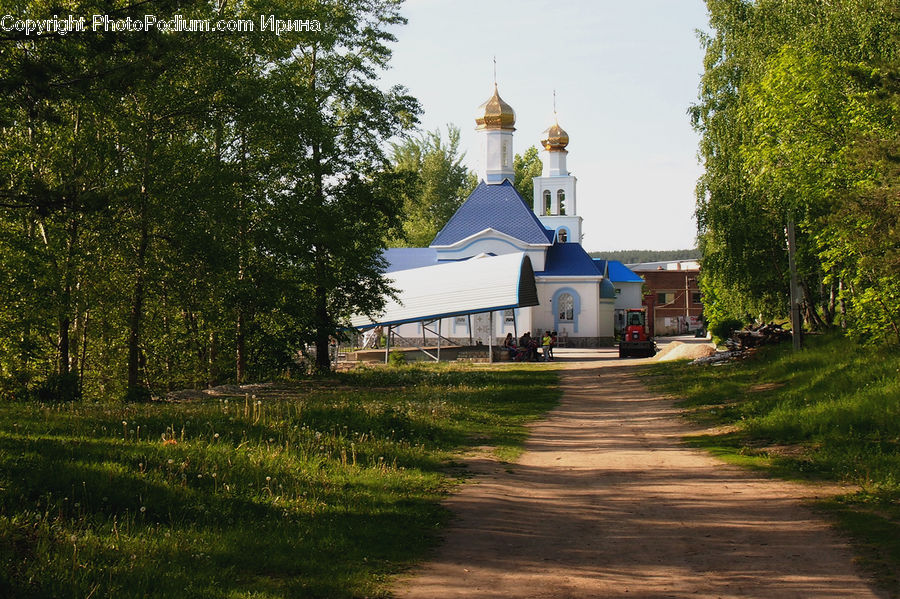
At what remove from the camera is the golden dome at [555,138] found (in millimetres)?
65375

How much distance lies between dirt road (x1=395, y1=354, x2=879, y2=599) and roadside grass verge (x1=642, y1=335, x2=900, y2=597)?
16.1 inches

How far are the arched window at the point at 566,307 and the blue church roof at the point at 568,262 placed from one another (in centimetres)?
162

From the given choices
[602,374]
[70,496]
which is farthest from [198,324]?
[70,496]

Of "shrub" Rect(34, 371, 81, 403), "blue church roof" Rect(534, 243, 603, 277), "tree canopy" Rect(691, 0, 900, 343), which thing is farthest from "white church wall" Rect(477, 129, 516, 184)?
"shrub" Rect(34, 371, 81, 403)

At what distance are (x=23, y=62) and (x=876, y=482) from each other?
1139 centimetres

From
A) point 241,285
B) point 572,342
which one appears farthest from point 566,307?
point 241,285

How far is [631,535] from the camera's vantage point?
750cm

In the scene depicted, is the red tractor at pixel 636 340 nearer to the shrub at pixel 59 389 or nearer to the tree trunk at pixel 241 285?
→ the tree trunk at pixel 241 285

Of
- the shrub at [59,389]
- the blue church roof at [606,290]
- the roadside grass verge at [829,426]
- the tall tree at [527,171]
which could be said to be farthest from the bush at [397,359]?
the tall tree at [527,171]

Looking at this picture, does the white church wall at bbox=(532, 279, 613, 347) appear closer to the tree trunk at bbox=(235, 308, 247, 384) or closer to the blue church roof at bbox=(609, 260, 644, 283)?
the blue church roof at bbox=(609, 260, 644, 283)

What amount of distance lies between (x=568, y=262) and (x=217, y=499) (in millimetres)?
48449

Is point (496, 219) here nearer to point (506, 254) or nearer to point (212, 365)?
point (506, 254)

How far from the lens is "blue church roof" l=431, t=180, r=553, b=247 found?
54.6 m

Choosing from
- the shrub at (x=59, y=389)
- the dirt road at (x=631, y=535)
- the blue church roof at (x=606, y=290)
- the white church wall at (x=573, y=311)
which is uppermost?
the blue church roof at (x=606, y=290)
